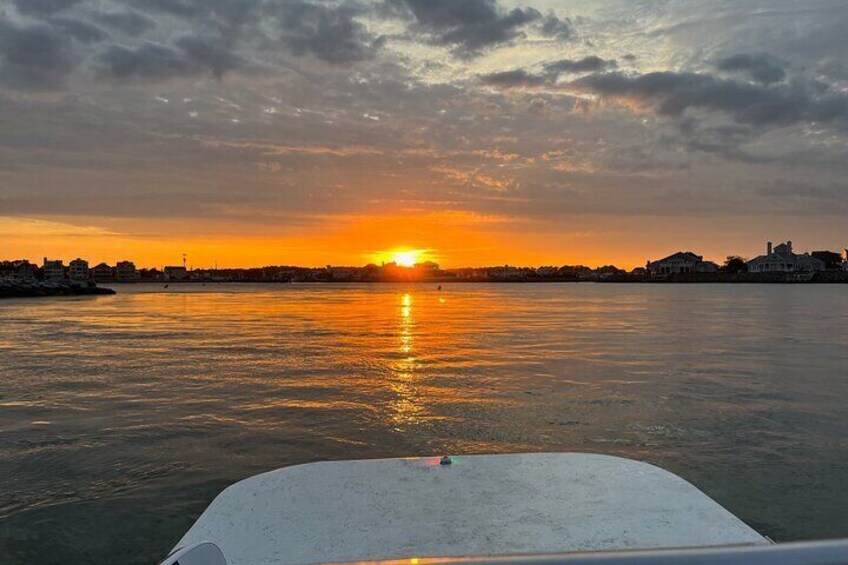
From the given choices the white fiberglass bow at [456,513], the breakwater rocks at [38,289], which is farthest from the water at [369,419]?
the breakwater rocks at [38,289]

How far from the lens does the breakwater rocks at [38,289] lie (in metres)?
94.9

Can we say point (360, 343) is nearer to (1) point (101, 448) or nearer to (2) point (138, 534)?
(1) point (101, 448)

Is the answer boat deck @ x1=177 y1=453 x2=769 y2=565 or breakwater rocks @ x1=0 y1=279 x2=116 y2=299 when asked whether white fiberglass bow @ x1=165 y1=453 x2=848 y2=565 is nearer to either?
boat deck @ x1=177 y1=453 x2=769 y2=565

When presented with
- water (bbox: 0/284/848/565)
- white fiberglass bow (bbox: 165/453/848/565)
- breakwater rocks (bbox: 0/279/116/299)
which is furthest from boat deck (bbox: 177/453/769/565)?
breakwater rocks (bbox: 0/279/116/299)

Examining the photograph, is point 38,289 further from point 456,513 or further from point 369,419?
point 456,513

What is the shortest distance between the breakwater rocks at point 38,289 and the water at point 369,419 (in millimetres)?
84050

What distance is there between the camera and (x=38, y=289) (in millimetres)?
102688

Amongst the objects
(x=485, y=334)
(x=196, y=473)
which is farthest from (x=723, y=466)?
(x=485, y=334)

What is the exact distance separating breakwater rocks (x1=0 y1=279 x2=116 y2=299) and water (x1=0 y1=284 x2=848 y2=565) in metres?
84.0

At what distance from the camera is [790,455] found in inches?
396

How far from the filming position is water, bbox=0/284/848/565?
786 cm

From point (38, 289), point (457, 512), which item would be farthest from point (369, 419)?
point (38, 289)

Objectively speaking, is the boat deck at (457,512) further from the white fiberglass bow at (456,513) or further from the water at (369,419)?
the water at (369,419)

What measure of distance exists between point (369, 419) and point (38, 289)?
112 metres
